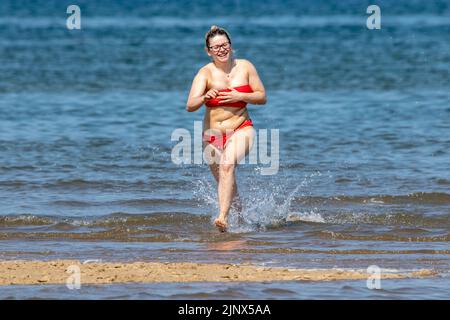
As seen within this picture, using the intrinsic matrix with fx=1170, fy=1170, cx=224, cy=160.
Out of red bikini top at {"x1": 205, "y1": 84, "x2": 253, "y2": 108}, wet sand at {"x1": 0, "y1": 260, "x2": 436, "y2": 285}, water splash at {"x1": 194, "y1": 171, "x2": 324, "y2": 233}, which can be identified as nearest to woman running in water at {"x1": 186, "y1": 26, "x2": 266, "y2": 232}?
red bikini top at {"x1": 205, "y1": 84, "x2": 253, "y2": 108}

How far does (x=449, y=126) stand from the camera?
58.6 feet

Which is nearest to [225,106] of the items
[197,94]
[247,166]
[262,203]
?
[197,94]

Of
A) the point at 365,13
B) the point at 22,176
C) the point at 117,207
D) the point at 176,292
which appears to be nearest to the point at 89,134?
the point at 22,176

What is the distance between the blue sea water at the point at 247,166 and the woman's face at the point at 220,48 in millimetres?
1605

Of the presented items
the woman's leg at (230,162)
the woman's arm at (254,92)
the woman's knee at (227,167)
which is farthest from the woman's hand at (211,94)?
the woman's knee at (227,167)

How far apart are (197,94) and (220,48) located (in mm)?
445

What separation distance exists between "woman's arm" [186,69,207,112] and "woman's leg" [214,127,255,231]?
1.50 feet

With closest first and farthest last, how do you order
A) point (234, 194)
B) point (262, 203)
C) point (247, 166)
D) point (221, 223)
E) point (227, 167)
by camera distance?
point (227, 167)
point (221, 223)
point (234, 194)
point (262, 203)
point (247, 166)

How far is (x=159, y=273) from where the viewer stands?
8.38 m

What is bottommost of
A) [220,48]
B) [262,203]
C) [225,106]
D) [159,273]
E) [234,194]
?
[159,273]

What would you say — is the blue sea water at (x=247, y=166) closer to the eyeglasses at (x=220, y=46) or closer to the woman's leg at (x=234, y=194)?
the woman's leg at (x=234, y=194)

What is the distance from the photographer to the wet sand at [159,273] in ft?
26.8

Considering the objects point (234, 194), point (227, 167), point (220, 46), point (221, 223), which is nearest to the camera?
point (220, 46)

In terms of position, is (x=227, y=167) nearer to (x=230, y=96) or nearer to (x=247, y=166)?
(x=230, y=96)
